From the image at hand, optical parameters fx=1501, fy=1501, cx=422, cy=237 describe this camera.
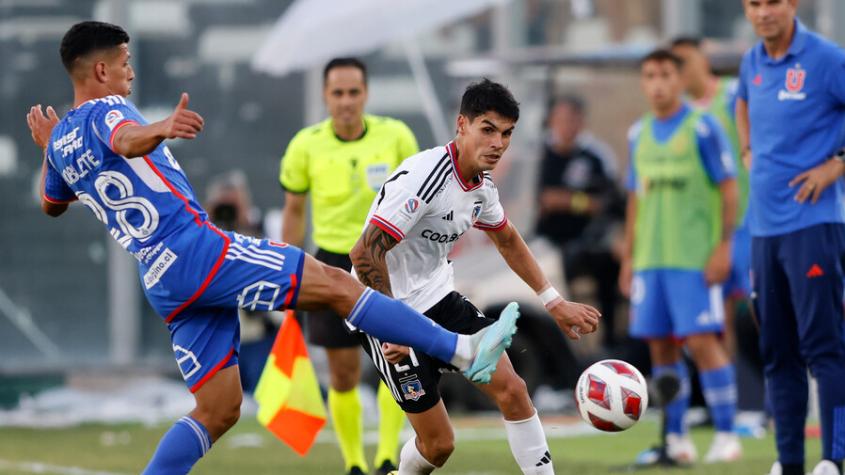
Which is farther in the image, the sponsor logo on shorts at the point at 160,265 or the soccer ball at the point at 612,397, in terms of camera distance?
the soccer ball at the point at 612,397

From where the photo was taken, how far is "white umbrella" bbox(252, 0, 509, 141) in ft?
44.8

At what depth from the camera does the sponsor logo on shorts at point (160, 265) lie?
6.17 m

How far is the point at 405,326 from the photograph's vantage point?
604cm

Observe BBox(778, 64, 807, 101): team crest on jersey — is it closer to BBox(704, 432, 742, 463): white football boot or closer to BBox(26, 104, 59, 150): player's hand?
BBox(704, 432, 742, 463): white football boot

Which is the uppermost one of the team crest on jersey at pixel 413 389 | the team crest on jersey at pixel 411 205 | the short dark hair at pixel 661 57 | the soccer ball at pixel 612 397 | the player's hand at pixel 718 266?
the short dark hair at pixel 661 57

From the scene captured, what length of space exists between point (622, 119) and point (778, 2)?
26.7ft

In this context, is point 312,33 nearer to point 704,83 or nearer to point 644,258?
point 704,83

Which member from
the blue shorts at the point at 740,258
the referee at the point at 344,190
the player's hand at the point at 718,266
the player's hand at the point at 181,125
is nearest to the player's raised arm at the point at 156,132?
the player's hand at the point at 181,125

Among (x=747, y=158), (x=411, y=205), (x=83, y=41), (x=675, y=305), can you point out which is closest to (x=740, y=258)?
(x=675, y=305)

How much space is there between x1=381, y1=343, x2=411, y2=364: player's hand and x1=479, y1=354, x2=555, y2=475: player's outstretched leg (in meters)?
0.46

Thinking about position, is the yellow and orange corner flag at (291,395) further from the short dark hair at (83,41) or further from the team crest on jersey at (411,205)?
the short dark hair at (83,41)

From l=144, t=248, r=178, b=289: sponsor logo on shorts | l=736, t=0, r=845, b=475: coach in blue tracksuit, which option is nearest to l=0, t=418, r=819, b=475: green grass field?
l=736, t=0, r=845, b=475: coach in blue tracksuit

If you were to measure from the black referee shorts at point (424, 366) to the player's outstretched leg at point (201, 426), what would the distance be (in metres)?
0.72

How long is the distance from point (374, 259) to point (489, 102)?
845 mm
